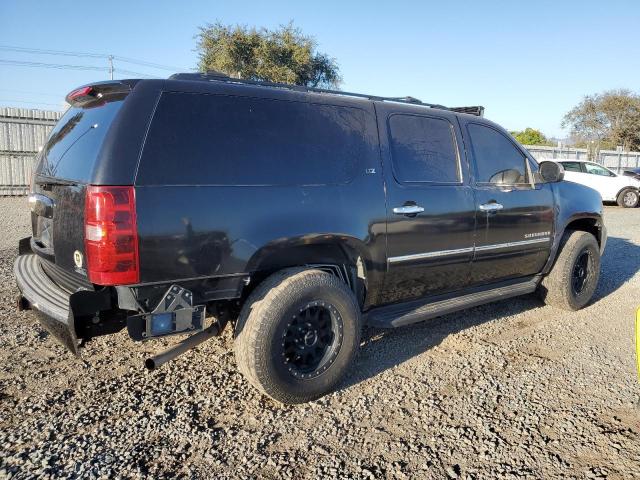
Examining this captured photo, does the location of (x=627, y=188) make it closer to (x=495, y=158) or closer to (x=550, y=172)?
(x=550, y=172)

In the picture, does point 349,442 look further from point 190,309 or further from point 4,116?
point 4,116

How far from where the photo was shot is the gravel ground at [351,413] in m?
2.57

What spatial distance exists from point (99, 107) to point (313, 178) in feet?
4.53

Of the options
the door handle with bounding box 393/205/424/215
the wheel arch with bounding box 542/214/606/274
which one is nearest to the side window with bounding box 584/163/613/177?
the wheel arch with bounding box 542/214/606/274

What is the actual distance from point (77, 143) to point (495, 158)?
11.3 ft

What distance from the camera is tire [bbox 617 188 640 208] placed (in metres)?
17.8

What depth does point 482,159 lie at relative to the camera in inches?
176

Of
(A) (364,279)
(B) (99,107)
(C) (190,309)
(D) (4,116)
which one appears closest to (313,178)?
(A) (364,279)

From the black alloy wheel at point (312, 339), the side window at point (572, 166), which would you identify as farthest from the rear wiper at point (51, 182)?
the side window at point (572, 166)

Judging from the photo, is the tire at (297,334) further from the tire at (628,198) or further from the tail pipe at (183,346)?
the tire at (628,198)

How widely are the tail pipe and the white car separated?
17439mm

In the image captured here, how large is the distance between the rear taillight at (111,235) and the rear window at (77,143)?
199 millimetres

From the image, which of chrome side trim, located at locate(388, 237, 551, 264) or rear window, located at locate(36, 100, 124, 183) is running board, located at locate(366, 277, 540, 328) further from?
rear window, located at locate(36, 100, 124, 183)

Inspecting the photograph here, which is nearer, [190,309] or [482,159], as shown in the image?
[190,309]
